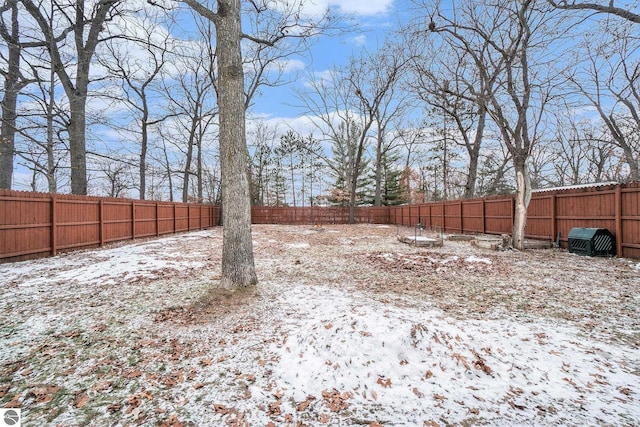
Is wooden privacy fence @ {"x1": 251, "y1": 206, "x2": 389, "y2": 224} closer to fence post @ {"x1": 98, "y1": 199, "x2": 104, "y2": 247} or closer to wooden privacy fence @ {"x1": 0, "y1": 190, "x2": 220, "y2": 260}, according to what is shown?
wooden privacy fence @ {"x1": 0, "y1": 190, "x2": 220, "y2": 260}

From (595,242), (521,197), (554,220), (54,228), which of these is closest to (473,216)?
(554,220)

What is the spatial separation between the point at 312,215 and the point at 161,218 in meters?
13.8

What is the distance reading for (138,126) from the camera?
1698 cm

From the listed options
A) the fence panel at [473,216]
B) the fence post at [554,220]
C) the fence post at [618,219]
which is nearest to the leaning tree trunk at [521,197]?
the fence post at [554,220]

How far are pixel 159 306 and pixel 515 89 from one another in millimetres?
10549

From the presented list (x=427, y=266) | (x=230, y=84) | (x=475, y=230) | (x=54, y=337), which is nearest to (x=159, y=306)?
(x=54, y=337)

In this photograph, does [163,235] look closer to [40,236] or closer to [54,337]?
[40,236]

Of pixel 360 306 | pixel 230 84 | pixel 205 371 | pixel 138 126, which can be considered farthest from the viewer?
pixel 138 126

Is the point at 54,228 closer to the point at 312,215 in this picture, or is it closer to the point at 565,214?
the point at 565,214

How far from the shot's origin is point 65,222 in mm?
7570

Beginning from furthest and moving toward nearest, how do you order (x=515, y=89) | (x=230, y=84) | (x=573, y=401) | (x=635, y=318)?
(x=515, y=89), (x=230, y=84), (x=635, y=318), (x=573, y=401)

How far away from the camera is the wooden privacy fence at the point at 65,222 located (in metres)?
6.29

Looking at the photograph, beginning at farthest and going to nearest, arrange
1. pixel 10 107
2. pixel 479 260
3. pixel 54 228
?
pixel 10 107 → pixel 54 228 → pixel 479 260

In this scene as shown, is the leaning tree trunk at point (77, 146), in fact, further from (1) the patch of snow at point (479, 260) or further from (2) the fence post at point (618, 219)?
(2) the fence post at point (618, 219)
